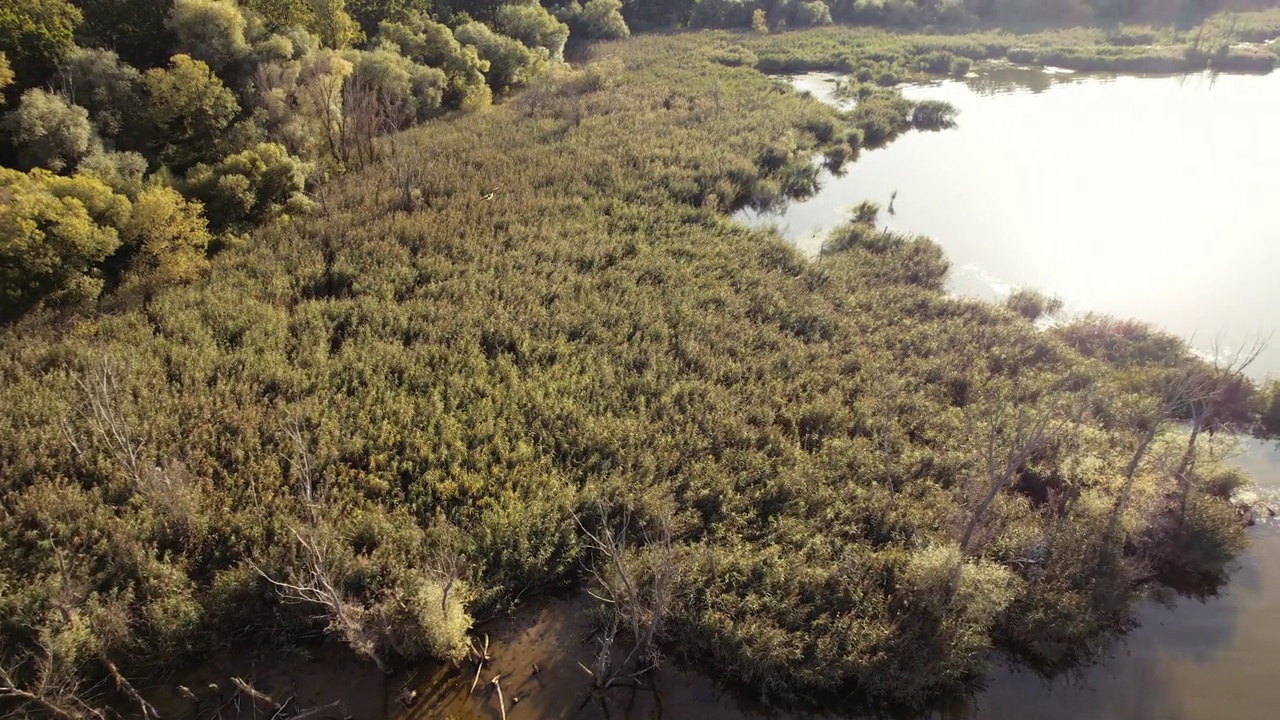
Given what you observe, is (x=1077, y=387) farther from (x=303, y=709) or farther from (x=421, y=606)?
(x=303, y=709)

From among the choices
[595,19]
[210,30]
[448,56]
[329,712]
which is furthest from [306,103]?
[595,19]

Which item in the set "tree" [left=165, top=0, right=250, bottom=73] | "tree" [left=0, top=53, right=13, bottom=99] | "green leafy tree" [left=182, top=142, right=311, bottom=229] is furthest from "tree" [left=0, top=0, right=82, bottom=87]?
"green leafy tree" [left=182, top=142, right=311, bottom=229]

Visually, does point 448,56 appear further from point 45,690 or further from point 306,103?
point 45,690

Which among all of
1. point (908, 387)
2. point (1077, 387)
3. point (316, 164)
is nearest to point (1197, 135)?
point (1077, 387)

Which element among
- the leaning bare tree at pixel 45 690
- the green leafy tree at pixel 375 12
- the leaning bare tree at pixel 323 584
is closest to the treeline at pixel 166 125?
the green leafy tree at pixel 375 12

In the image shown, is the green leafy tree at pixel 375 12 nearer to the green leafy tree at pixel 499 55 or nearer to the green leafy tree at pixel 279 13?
the green leafy tree at pixel 499 55

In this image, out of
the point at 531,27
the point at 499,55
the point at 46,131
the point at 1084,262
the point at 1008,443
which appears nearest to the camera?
the point at 1008,443
